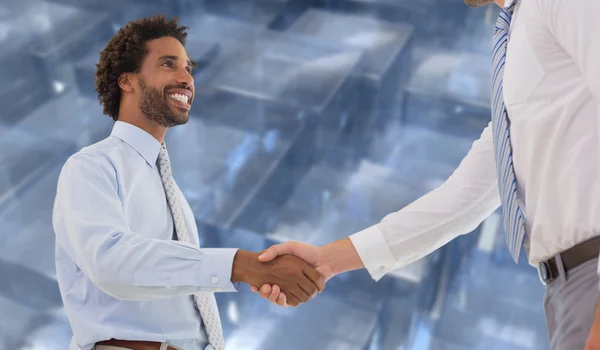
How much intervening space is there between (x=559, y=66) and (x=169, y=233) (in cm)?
77

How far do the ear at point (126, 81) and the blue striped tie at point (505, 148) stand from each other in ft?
2.39

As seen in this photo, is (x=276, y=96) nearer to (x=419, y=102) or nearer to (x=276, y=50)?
(x=276, y=50)

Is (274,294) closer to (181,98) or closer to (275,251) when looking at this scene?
(275,251)

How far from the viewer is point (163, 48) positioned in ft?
5.02

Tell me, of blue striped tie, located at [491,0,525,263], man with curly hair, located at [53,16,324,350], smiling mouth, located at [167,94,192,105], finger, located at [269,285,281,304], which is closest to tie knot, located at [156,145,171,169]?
man with curly hair, located at [53,16,324,350]

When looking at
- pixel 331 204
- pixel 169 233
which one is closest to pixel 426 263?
pixel 331 204

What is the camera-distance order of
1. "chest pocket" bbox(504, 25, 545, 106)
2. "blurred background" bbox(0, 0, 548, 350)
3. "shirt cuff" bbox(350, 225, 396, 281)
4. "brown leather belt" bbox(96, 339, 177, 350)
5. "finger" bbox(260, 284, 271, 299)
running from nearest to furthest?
"chest pocket" bbox(504, 25, 545, 106) < "brown leather belt" bbox(96, 339, 177, 350) < "finger" bbox(260, 284, 271, 299) < "shirt cuff" bbox(350, 225, 396, 281) < "blurred background" bbox(0, 0, 548, 350)

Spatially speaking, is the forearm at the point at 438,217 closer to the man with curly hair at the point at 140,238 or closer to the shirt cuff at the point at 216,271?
the man with curly hair at the point at 140,238

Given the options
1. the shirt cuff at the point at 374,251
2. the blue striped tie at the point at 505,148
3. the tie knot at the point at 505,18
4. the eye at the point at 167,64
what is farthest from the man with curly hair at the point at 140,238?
the tie knot at the point at 505,18

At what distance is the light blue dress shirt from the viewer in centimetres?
118

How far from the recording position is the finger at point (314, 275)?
4.89 feet

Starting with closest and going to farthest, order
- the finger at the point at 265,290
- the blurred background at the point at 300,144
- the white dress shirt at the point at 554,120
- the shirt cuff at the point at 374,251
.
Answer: the white dress shirt at the point at 554,120
the finger at the point at 265,290
the shirt cuff at the point at 374,251
the blurred background at the point at 300,144

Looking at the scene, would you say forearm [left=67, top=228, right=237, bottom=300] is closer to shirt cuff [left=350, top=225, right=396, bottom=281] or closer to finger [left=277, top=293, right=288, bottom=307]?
finger [left=277, top=293, right=288, bottom=307]

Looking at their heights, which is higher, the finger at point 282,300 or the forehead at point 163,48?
the forehead at point 163,48
